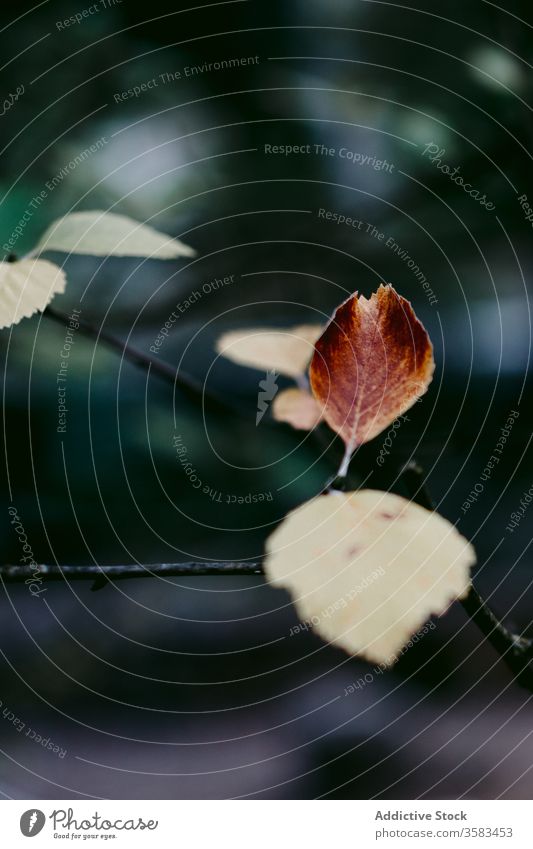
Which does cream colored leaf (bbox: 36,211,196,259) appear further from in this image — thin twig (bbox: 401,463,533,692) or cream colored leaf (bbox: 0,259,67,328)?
thin twig (bbox: 401,463,533,692)

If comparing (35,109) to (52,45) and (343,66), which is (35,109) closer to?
(52,45)

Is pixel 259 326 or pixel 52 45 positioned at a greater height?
pixel 52 45

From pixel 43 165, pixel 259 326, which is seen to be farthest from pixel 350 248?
pixel 43 165
